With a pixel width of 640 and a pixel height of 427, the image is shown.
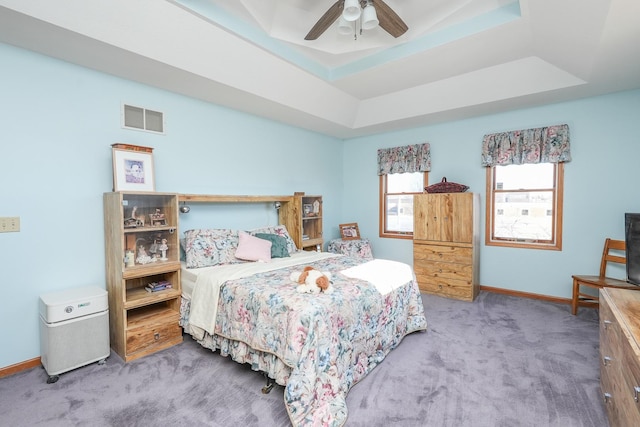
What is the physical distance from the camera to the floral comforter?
5.79 feet

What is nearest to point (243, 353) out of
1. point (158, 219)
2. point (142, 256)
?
point (142, 256)

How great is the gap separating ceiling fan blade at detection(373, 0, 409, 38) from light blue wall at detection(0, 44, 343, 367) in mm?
2124

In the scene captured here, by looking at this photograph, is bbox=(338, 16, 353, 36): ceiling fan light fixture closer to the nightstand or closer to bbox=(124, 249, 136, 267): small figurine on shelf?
bbox=(124, 249, 136, 267): small figurine on shelf

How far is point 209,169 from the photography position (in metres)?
3.52

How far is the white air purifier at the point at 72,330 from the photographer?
7.11ft

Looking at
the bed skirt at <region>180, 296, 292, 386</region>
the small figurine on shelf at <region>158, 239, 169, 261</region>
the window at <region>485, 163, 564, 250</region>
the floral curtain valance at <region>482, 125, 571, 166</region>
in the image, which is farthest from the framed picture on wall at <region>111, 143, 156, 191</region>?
the window at <region>485, 163, 564, 250</region>

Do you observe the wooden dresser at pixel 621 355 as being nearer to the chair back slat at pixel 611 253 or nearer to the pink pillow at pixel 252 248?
the chair back slat at pixel 611 253

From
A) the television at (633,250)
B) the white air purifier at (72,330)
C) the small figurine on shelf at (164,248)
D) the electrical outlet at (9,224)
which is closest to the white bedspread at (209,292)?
the small figurine on shelf at (164,248)

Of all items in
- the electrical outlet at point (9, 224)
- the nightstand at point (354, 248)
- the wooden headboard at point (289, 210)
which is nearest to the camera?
the electrical outlet at point (9, 224)

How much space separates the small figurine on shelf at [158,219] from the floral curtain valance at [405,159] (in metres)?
3.35

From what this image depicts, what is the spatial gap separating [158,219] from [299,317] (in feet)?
5.92

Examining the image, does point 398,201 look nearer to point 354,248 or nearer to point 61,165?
point 354,248

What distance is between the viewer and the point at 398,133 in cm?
491

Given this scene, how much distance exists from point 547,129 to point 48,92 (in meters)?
5.02
